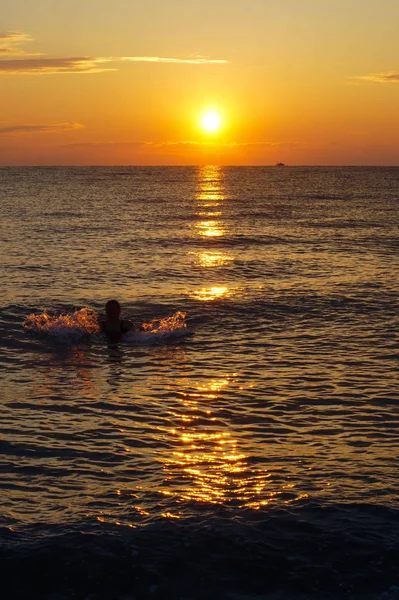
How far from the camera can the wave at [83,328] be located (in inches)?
788

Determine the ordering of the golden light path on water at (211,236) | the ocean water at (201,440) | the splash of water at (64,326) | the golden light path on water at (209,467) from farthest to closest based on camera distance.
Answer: the golden light path on water at (211,236), the splash of water at (64,326), the golden light path on water at (209,467), the ocean water at (201,440)

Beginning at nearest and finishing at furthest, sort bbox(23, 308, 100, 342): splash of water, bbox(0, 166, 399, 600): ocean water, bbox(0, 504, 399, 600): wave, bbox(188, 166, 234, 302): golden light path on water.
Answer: bbox(0, 504, 399, 600): wave < bbox(0, 166, 399, 600): ocean water < bbox(23, 308, 100, 342): splash of water < bbox(188, 166, 234, 302): golden light path on water

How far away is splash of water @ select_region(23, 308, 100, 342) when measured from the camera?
65.7 feet

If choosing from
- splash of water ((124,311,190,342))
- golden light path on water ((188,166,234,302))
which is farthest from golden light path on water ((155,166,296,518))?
golden light path on water ((188,166,234,302))

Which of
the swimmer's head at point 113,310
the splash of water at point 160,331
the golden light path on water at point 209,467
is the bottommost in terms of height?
the golden light path on water at point 209,467

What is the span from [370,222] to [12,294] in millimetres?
40038

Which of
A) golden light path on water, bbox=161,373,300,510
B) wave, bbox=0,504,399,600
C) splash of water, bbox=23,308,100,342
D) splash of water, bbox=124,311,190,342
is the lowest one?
wave, bbox=0,504,399,600

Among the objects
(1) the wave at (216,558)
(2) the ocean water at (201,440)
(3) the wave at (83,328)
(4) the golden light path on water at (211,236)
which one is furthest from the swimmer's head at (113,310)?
(1) the wave at (216,558)

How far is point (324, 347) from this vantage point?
61.6 feet

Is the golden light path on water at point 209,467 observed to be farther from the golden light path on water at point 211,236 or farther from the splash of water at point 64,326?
the golden light path on water at point 211,236

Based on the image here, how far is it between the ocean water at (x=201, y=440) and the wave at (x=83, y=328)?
0.07m

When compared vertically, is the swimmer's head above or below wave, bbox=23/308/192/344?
above

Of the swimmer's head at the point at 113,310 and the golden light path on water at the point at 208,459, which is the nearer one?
the golden light path on water at the point at 208,459

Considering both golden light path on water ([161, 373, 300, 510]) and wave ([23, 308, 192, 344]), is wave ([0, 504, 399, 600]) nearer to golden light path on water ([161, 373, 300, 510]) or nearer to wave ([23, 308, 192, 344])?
golden light path on water ([161, 373, 300, 510])
